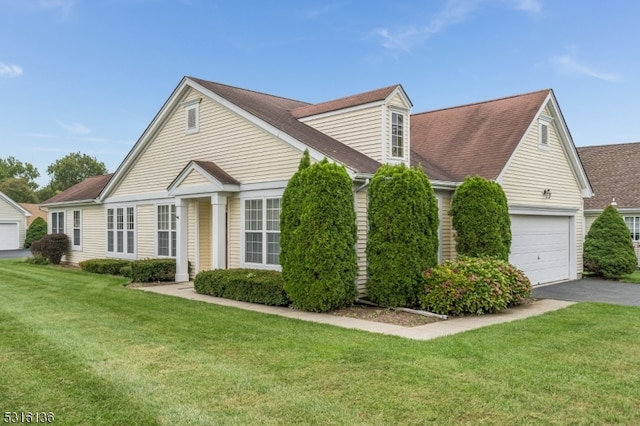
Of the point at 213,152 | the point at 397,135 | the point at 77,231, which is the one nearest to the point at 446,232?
the point at 397,135

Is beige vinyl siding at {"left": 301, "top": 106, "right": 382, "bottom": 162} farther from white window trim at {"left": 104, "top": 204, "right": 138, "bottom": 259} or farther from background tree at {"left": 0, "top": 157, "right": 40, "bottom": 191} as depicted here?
background tree at {"left": 0, "top": 157, "right": 40, "bottom": 191}

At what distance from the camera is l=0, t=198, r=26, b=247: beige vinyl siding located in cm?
3912

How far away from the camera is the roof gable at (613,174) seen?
75.6 ft

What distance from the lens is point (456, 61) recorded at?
19.8 m

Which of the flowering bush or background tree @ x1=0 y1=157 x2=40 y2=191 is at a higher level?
background tree @ x1=0 y1=157 x2=40 y2=191

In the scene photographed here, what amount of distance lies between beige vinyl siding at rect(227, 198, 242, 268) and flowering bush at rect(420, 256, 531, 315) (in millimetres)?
5583

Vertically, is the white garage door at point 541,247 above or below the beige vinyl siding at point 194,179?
below

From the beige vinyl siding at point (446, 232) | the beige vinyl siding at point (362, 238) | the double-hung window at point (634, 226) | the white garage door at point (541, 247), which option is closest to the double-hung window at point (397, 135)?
the beige vinyl siding at point (446, 232)

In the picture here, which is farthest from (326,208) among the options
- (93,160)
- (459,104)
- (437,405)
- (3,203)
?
(93,160)

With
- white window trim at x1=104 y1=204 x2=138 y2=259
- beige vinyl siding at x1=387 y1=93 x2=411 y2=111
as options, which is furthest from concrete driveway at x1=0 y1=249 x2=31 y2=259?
beige vinyl siding at x1=387 y1=93 x2=411 y2=111

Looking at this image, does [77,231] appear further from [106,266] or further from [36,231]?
[36,231]

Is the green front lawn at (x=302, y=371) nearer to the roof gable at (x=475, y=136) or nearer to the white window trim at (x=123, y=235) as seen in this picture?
the roof gable at (x=475, y=136)

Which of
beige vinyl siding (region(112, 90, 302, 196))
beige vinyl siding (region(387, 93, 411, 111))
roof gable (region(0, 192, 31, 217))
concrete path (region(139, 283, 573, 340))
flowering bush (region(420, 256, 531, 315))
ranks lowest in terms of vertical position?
concrete path (region(139, 283, 573, 340))

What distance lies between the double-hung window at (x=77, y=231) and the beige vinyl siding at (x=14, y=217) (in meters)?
21.6
